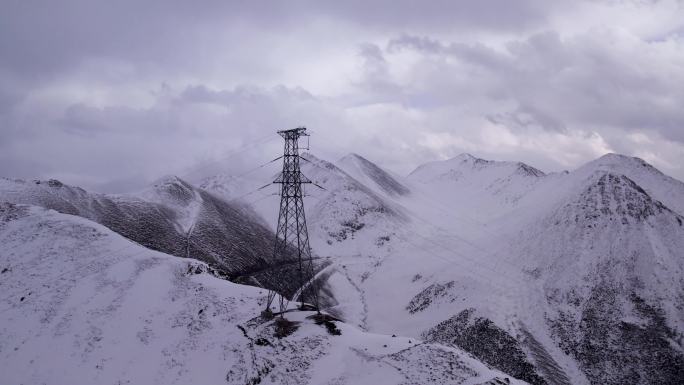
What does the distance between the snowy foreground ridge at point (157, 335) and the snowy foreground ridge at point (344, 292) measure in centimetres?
15

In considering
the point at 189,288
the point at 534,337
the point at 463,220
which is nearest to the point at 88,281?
the point at 189,288

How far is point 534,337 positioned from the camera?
60.7m

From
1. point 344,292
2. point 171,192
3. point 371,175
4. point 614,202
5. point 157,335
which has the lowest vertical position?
point 344,292

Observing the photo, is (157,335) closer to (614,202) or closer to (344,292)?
(344,292)

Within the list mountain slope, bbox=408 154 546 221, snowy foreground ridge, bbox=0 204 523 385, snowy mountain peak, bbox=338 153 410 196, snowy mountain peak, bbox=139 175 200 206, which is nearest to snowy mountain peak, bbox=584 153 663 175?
mountain slope, bbox=408 154 546 221

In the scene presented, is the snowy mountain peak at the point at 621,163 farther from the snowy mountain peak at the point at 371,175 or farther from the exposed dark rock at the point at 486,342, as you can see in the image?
the exposed dark rock at the point at 486,342

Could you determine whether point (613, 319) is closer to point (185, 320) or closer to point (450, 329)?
point (450, 329)

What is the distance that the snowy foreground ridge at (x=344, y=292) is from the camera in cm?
3738

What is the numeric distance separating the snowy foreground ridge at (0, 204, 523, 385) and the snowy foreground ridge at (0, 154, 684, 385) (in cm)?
15

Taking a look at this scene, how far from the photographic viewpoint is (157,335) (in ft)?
135

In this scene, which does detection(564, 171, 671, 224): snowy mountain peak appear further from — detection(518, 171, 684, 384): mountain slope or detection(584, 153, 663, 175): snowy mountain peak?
detection(584, 153, 663, 175): snowy mountain peak

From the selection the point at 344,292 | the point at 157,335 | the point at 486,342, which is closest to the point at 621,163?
the point at 344,292

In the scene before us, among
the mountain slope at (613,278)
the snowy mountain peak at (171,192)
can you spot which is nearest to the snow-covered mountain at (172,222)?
the snowy mountain peak at (171,192)

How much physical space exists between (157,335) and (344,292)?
44662mm
